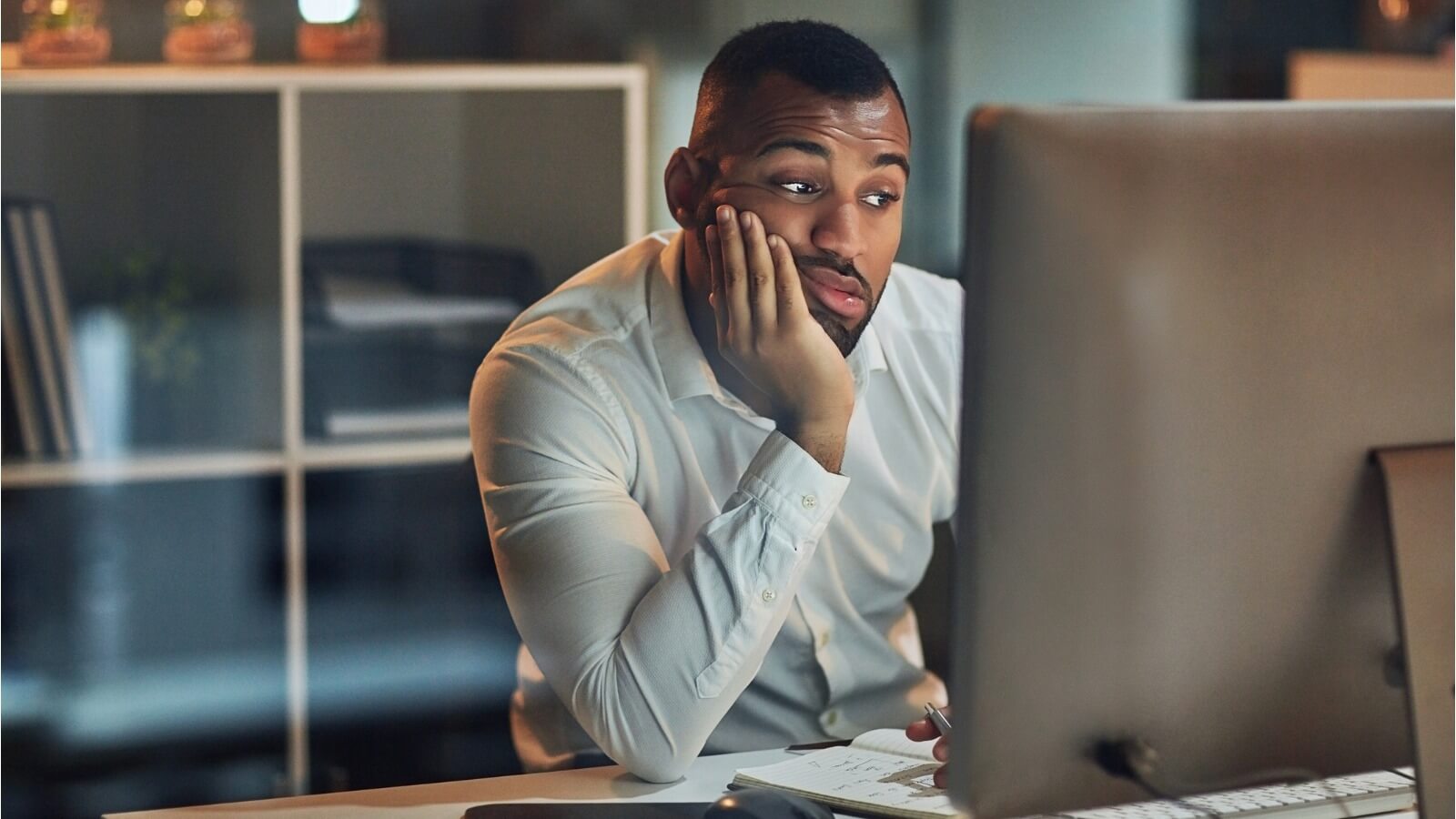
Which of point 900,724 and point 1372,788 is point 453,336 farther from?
point 1372,788

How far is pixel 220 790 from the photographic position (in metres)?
2.59

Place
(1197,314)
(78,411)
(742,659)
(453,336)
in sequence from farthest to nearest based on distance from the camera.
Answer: (453,336)
(78,411)
(742,659)
(1197,314)

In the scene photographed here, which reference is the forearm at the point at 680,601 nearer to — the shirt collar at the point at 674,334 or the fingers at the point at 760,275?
the fingers at the point at 760,275

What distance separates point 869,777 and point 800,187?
2.04 feet

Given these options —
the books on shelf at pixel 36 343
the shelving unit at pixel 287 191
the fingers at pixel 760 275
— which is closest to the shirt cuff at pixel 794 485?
the fingers at pixel 760 275

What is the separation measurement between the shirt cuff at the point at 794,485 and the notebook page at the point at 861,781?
203mm

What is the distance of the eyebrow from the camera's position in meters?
1.50

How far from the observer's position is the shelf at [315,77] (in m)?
2.26

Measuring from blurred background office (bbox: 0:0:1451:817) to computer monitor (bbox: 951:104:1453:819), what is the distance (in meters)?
1.64

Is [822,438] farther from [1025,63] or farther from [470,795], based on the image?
[1025,63]

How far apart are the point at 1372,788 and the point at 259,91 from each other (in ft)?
6.14

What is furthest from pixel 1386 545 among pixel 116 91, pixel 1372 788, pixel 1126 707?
pixel 116 91

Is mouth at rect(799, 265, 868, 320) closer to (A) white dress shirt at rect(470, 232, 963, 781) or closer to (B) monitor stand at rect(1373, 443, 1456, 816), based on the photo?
(A) white dress shirt at rect(470, 232, 963, 781)

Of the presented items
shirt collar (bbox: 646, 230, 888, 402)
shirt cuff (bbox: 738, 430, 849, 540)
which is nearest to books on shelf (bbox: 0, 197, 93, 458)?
shirt collar (bbox: 646, 230, 888, 402)
